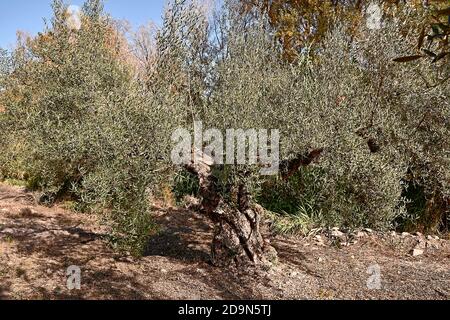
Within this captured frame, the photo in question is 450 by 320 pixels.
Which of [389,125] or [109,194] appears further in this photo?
[389,125]

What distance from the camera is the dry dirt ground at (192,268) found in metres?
5.12

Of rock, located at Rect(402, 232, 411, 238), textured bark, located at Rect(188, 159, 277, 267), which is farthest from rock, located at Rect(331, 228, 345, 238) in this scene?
textured bark, located at Rect(188, 159, 277, 267)

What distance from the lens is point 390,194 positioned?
6281mm

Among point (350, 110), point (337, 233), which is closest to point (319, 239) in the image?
point (337, 233)

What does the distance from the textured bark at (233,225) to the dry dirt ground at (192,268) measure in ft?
0.74

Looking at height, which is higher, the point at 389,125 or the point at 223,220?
Result: the point at 389,125

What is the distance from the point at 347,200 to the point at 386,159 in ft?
3.09

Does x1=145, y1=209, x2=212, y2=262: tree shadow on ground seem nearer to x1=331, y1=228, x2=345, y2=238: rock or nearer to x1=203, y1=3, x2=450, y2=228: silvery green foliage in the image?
x1=203, y1=3, x2=450, y2=228: silvery green foliage

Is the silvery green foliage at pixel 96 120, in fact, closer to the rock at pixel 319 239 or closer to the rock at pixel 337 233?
the rock at pixel 319 239
